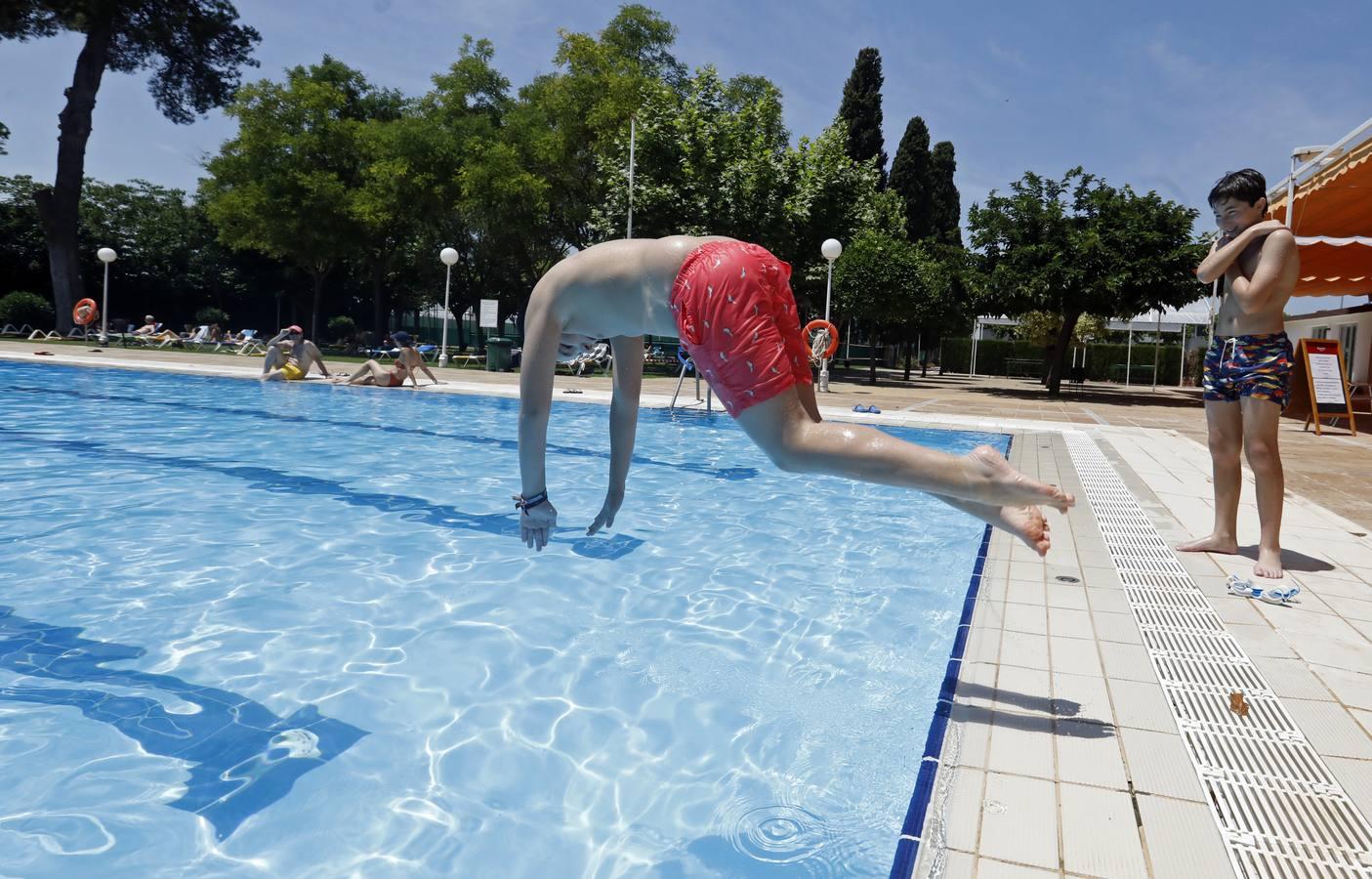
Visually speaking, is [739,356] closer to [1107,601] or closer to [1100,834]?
[1100,834]

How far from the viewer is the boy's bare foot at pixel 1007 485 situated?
2.18 metres

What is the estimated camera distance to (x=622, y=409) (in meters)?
3.01

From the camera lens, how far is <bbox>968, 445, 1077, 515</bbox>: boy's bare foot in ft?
7.14

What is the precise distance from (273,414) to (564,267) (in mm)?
10717

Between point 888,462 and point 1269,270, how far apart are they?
3.25 metres

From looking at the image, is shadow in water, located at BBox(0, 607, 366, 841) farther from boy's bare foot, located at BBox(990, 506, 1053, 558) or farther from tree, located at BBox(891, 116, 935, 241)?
tree, located at BBox(891, 116, 935, 241)

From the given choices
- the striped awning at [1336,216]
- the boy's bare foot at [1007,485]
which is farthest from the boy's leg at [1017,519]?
the striped awning at [1336,216]

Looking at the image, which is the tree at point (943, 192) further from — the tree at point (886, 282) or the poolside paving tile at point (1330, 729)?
the poolside paving tile at point (1330, 729)

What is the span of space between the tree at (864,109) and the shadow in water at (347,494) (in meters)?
40.2

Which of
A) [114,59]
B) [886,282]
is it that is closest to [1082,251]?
[886,282]

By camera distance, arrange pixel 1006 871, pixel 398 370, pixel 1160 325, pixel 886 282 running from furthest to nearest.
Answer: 1. pixel 1160 325
2. pixel 886 282
3. pixel 398 370
4. pixel 1006 871

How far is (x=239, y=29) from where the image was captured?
3294cm

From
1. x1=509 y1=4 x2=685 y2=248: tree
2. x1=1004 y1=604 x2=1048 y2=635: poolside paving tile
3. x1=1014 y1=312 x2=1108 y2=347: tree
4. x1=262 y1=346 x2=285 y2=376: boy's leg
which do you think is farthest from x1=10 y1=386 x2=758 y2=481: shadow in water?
x1=1014 y1=312 x2=1108 y2=347: tree

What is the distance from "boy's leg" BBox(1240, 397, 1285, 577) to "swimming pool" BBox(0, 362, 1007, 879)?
1.59 metres
